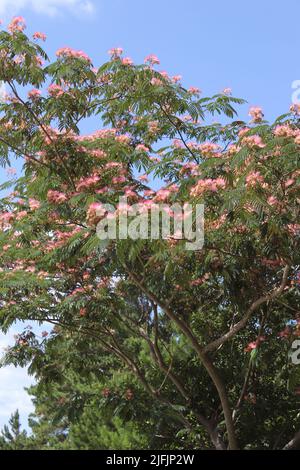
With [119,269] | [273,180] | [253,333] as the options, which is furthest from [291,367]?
[273,180]

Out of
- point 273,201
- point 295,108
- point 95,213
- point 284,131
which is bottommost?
point 95,213

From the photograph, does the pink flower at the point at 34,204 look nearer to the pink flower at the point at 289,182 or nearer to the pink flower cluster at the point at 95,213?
the pink flower cluster at the point at 95,213

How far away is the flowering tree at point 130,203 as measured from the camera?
7023mm

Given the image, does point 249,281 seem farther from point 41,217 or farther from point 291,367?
point 41,217

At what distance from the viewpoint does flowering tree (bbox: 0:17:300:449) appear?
7023 millimetres

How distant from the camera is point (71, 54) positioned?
840cm

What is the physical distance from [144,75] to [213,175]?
189 cm

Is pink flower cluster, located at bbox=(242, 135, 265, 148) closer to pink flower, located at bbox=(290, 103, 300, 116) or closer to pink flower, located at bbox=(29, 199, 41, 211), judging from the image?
pink flower, located at bbox=(290, 103, 300, 116)

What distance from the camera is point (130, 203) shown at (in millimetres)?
7281

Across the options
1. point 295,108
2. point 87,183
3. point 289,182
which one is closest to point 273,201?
point 289,182

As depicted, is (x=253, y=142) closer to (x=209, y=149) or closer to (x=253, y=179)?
(x=253, y=179)

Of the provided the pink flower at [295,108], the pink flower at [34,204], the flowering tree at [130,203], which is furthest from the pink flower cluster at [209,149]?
the pink flower at [34,204]

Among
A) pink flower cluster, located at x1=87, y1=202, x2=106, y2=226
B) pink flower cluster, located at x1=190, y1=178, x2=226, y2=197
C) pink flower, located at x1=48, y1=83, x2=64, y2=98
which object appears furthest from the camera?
pink flower, located at x1=48, y1=83, x2=64, y2=98

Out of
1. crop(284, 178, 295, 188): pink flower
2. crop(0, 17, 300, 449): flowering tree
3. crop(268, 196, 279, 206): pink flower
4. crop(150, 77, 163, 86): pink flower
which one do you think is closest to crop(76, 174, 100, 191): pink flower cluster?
crop(0, 17, 300, 449): flowering tree
